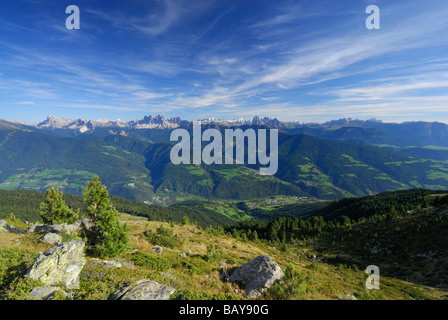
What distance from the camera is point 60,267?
17172mm

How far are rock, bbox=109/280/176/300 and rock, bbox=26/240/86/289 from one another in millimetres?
4895

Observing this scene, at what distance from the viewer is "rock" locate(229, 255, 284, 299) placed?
2161cm

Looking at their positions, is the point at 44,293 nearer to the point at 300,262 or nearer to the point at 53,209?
the point at 53,209

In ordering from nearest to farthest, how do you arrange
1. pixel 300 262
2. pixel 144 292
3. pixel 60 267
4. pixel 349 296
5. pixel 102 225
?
pixel 144 292 → pixel 60 267 → pixel 349 296 → pixel 102 225 → pixel 300 262

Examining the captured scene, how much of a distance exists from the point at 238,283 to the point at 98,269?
55.4 ft

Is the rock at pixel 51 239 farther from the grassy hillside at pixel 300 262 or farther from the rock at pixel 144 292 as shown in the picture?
the rock at pixel 144 292

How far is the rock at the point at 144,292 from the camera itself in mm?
13986

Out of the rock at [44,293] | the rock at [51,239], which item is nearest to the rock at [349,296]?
the rock at [44,293]

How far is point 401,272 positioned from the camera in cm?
4778

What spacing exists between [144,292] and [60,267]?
9.66m

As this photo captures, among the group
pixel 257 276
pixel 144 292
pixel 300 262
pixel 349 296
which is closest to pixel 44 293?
pixel 144 292
